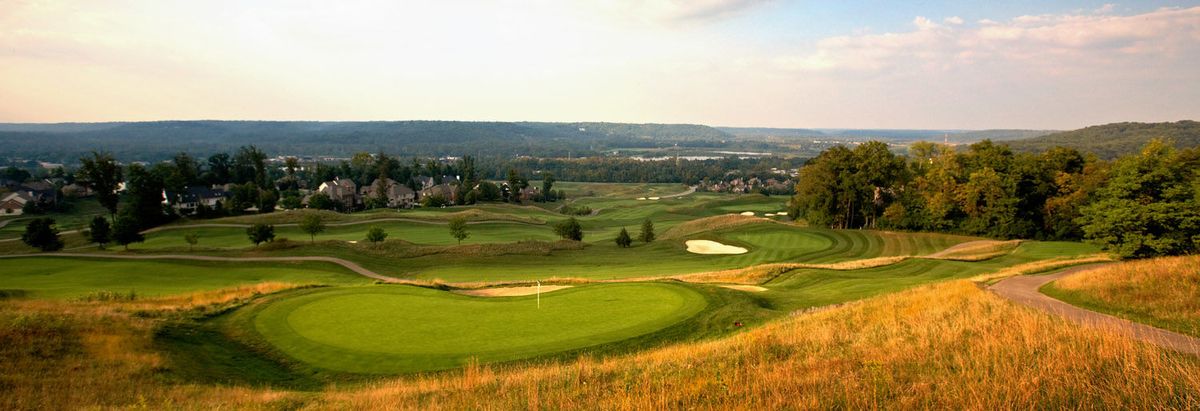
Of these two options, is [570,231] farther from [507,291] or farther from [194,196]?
[194,196]

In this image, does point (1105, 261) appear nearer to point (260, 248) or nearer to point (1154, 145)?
point (1154, 145)

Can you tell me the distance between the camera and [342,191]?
9669 cm

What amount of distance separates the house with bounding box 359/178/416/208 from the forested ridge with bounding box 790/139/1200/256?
69891 millimetres

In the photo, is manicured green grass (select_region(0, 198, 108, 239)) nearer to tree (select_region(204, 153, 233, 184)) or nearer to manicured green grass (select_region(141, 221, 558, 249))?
tree (select_region(204, 153, 233, 184))

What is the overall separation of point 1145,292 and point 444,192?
98.7 metres

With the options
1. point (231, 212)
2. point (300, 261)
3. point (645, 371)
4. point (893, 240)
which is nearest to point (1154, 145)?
point (893, 240)

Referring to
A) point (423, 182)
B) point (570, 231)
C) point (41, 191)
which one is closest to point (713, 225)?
point (570, 231)

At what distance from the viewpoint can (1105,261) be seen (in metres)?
28.1

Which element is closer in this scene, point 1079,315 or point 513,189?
point 1079,315

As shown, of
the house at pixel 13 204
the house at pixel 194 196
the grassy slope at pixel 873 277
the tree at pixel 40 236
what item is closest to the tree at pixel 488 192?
the house at pixel 194 196

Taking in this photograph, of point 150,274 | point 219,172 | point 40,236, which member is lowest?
point 150,274

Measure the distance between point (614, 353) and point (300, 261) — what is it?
97.5ft

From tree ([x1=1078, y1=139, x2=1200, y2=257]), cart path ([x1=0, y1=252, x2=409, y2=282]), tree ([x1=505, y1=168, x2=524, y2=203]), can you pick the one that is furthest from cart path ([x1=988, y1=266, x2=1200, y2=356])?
tree ([x1=505, y1=168, x2=524, y2=203])

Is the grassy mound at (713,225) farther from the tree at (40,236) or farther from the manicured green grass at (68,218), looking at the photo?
the manicured green grass at (68,218)
